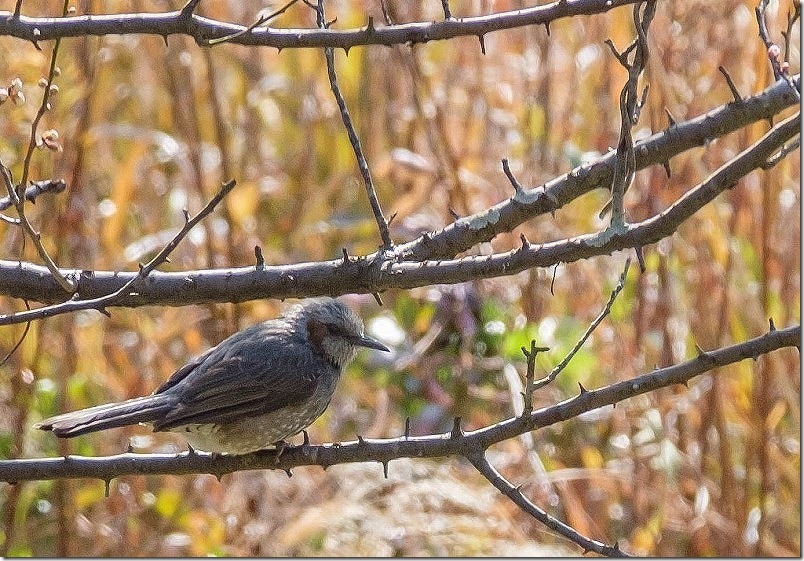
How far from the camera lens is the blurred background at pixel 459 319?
4520 millimetres

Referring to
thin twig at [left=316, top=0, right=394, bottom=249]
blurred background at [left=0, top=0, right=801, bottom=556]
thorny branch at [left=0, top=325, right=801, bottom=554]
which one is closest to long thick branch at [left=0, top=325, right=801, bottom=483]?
thorny branch at [left=0, top=325, right=801, bottom=554]

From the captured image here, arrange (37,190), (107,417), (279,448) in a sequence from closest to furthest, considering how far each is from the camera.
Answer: (37,190) → (107,417) → (279,448)

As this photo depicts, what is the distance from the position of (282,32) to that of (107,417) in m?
1.32

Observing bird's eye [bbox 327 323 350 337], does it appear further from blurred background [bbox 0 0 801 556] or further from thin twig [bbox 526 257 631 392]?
thin twig [bbox 526 257 631 392]

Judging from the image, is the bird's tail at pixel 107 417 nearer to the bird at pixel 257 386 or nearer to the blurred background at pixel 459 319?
the bird at pixel 257 386

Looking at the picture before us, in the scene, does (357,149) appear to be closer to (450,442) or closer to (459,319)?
(450,442)

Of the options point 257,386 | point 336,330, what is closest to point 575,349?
point 257,386

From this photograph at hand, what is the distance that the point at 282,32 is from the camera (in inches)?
91.4

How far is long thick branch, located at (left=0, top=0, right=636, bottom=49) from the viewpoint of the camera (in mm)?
2268

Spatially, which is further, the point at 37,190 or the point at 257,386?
the point at 257,386

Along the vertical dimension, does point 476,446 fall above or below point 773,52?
below

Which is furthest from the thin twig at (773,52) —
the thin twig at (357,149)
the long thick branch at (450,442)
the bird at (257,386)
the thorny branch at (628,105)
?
the bird at (257,386)

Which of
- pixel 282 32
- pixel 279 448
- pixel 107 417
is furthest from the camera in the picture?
pixel 279 448

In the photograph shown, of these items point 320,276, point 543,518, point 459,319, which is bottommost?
point 543,518
